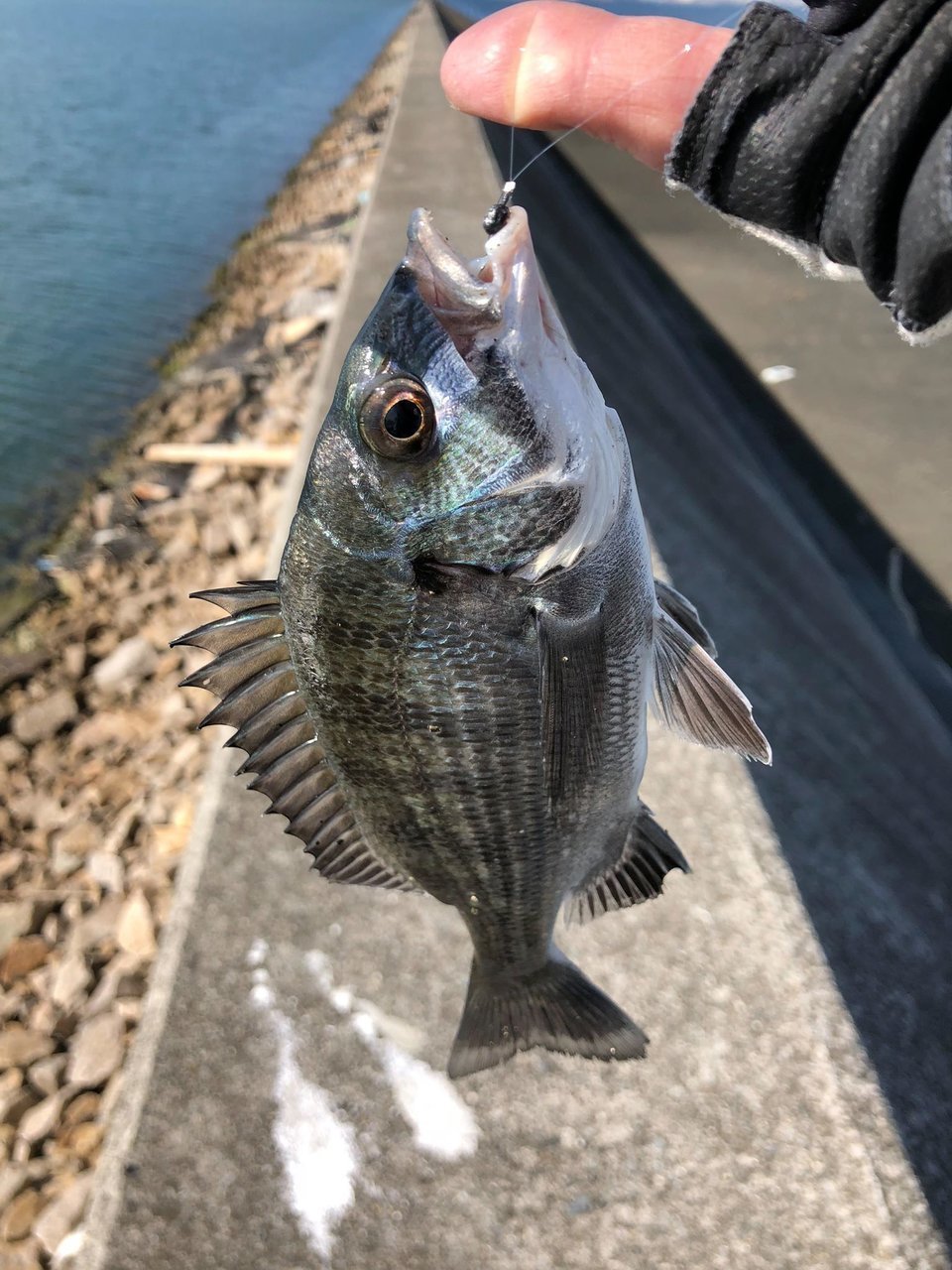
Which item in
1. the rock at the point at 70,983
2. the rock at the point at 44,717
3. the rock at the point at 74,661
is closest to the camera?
the rock at the point at 70,983

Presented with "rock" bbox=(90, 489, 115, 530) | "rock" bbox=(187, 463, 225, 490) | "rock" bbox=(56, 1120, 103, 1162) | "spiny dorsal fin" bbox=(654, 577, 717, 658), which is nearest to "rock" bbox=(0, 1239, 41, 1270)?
"rock" bbox=(56, 1120, 103, 1162)

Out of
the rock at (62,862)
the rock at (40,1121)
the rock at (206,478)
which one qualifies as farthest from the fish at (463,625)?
the rock at (206,478)

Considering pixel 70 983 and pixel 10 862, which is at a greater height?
pixel 70 983

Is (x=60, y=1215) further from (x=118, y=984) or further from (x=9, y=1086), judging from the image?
(x=118, y=984)

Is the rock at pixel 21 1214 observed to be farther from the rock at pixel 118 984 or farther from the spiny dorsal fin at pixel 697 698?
the spiny dorsal fin at pixel 697 698

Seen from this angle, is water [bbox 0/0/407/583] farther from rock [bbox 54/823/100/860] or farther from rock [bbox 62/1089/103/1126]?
rock [bbox 62/1089/103/1126]

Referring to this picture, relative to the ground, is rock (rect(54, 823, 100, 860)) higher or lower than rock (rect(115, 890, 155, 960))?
lower

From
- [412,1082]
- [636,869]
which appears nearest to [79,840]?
[412,1082]
